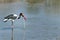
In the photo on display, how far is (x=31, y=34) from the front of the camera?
10.1 meters

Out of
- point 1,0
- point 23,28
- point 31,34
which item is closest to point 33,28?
point 23,28

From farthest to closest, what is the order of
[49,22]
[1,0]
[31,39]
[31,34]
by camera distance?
[1,0], [49,22], [31,34], [31,39]

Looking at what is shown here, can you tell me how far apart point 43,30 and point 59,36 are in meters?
1.29

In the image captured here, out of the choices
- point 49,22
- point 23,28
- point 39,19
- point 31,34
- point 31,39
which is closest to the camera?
point 31,39

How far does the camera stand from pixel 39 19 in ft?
43.4

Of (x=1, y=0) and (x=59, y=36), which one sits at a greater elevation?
(x=59, y=36)

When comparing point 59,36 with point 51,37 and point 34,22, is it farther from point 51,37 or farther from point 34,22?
point 34,22

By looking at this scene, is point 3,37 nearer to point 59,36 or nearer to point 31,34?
point 31,34

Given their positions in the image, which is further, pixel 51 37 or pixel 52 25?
pixel 52 25

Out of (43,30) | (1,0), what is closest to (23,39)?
(43,30)

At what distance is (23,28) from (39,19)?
2178 millimetres

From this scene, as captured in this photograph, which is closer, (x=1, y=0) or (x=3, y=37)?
(x=3, y=37)

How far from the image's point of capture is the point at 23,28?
441 inches

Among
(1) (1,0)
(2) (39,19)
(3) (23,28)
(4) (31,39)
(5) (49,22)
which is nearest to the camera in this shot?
(4) (31,39)
